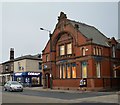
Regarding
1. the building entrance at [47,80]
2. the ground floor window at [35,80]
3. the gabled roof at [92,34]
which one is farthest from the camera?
the ground floor window at [35,80]

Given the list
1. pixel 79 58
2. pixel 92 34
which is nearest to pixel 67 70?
pixel 79 58

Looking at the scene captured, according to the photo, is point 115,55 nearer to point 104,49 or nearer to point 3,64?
point 104,49

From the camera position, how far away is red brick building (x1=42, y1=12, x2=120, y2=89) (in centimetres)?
3906

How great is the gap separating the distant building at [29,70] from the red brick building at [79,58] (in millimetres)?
12305

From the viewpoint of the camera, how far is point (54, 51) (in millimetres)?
46969

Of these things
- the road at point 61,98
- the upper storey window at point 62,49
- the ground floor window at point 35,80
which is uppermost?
the upper storey window at point 62,49

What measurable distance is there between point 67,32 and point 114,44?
320 inches

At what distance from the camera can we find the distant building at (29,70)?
5992 cm

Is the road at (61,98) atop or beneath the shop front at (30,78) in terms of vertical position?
beneath

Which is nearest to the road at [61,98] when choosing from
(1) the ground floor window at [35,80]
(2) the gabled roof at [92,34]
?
(2) the gabled roof at [92,34]

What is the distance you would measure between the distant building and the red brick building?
40.4ft

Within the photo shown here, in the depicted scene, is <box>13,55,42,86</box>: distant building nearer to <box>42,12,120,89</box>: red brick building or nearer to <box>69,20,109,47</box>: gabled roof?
<box>42,12,120,89</box>: red brick building

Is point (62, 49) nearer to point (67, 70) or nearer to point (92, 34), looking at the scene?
point (67, 70)

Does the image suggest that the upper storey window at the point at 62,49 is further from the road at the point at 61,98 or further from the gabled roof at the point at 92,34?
→ the road at the point at 61,98
